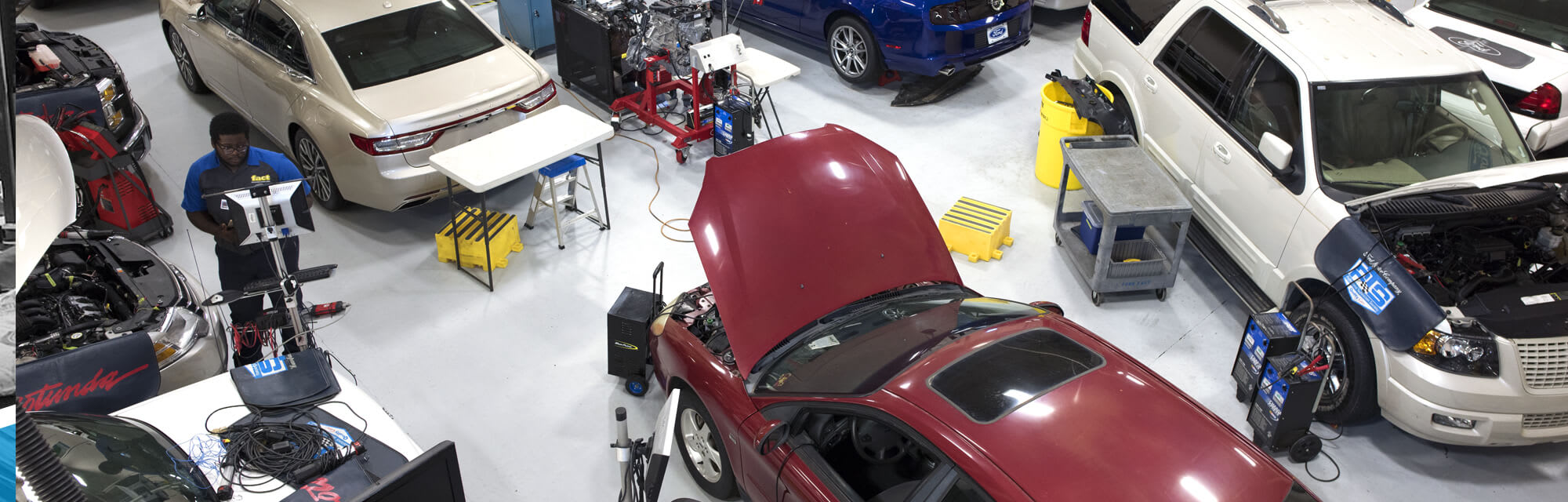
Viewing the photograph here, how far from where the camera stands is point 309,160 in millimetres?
6625

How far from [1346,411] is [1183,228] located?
1.33 metres

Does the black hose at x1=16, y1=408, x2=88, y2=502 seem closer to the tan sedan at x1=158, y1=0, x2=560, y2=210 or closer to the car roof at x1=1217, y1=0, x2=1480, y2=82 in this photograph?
the tan sedan at x1=158, y1=0, x2=560, y2=210

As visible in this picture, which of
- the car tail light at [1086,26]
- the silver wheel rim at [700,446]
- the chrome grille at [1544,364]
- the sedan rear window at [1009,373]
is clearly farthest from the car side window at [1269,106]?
the silver wheel rim at [700,446]

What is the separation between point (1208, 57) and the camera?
610 cm

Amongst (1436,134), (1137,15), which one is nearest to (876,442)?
(1436,134)

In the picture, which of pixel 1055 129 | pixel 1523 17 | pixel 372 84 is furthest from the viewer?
pixel 1523 17

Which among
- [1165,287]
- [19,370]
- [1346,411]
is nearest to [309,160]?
[19,370]

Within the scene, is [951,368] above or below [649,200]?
above

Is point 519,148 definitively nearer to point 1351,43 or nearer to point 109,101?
point 109,101

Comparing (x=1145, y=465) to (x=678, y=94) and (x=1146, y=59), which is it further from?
(x=678, y=94)

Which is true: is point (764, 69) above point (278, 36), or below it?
below

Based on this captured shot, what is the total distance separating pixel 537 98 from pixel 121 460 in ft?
12.5

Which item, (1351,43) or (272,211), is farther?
(1351,43)

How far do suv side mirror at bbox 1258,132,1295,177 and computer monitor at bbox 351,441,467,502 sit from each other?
14.5ft
